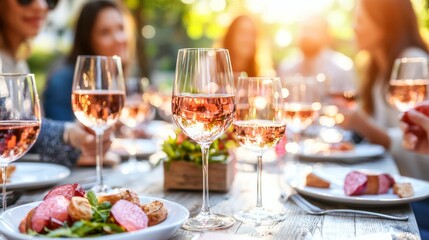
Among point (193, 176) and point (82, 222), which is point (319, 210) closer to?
point (193, 176)

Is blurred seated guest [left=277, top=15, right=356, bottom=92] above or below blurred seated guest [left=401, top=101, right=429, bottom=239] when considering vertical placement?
above

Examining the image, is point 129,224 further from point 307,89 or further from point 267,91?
point 307,89

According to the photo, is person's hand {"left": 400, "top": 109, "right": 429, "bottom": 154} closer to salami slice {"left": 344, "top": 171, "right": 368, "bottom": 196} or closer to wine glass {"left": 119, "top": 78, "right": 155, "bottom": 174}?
salami slice {"left": 344, "top": 171, "right": 368, "bottom": 196}

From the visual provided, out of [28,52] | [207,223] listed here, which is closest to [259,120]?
[207,223]

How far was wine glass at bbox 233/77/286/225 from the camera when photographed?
50.6 inches

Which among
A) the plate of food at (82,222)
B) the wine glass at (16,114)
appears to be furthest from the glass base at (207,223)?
the wine glass at (16,114)

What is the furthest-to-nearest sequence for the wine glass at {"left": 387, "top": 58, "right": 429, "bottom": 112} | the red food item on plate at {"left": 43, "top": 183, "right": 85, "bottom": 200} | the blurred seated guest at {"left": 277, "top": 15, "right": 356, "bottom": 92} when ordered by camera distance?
the blurred seated guest at {"left": 277, "top": 15, "right": 356, "bottom": 92} < the wine glass at {"left": 387, "top": 58, "right": 429, "bottom": 112} < the red food item on plate at {"left": 43, "top": 183, "right": 85, "bottom": 200}

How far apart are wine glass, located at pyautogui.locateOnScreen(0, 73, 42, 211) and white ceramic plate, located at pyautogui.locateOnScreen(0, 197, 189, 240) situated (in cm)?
15

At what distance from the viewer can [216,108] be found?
1.22 m

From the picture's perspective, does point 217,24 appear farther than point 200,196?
Yes

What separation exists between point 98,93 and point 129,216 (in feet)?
2.38

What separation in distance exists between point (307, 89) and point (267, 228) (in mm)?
985

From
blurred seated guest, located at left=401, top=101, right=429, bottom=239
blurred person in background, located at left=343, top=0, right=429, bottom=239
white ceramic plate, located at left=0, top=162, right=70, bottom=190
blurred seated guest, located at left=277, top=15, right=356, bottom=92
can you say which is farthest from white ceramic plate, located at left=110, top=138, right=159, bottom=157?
blurred seated guest, located at left=277, top=15, right=356, bottom=92

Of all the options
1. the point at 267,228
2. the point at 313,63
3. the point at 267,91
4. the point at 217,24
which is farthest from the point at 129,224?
the point at 217,24
